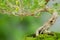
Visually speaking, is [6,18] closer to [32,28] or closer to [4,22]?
[4,22]

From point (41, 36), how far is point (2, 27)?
4.10ft

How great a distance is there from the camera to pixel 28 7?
2543 mm

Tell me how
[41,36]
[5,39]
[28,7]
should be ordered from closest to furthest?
[41,36] < [28,7] < [5,39]

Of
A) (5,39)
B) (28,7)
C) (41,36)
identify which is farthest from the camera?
(5,39)

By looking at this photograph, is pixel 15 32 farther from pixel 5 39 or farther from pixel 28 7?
pixel 28 7

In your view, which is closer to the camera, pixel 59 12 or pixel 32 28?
pixel 59 12

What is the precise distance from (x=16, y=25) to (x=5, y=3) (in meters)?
0.95

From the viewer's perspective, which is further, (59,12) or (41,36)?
(59,12)

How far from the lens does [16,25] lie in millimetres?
3396

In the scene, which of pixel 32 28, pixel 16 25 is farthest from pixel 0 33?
pixel 32 28

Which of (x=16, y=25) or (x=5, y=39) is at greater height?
(x=16, y=25)

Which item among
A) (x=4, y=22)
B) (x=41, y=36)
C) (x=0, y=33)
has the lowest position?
(x=41, y=36)

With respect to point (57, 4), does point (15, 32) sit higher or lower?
lower

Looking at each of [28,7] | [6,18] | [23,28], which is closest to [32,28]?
[23,28]
